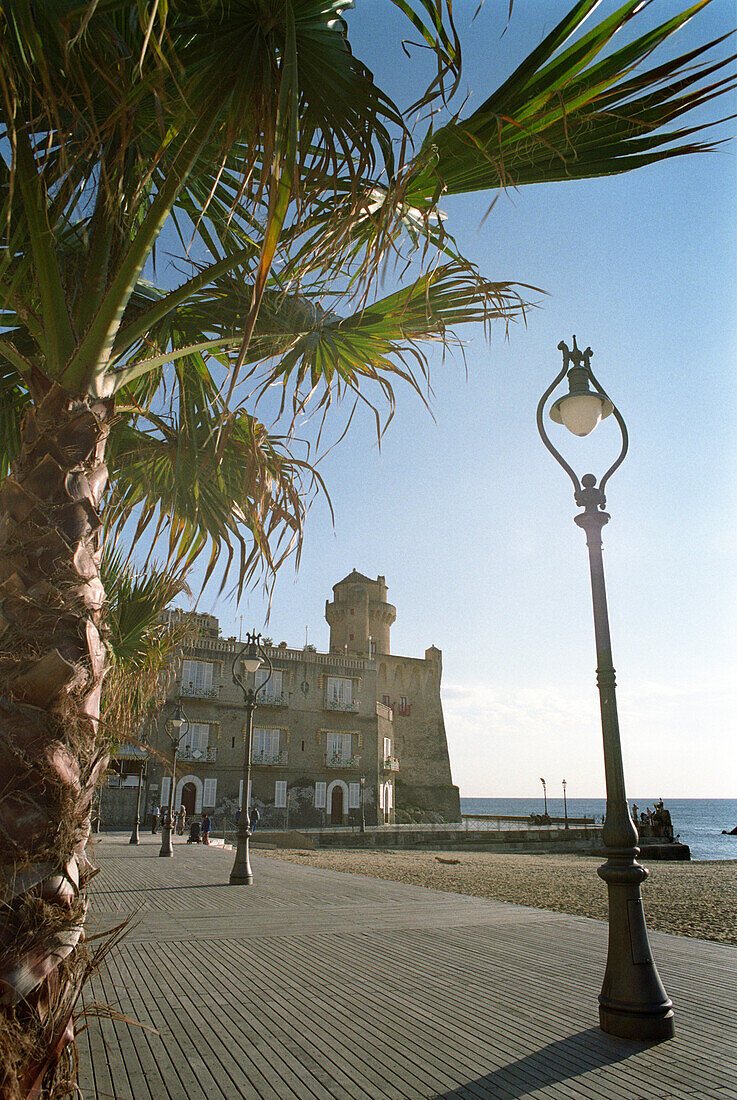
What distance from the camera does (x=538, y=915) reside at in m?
8.16

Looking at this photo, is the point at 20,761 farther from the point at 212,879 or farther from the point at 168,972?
the point at 212,879

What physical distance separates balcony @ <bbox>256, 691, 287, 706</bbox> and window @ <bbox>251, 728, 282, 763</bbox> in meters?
1.32

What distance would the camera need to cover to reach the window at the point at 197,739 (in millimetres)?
32750

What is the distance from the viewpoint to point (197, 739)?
109ft

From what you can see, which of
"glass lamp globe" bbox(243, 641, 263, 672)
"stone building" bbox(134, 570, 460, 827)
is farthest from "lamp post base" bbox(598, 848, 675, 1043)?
"stone building" bbox(134, 570, 460, 827)

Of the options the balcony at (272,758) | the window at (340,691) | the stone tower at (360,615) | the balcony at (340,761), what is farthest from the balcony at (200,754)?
the stone tower at (360,615)

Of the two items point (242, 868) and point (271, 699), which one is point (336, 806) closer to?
point (271, 699)

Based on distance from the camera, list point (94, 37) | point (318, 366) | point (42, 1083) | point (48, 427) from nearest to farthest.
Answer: point (42, 1083) < point (48, 427) < point (94, 37) < point (318, 366)

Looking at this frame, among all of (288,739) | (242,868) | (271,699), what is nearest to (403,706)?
(288,739)

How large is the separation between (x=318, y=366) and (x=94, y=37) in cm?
184

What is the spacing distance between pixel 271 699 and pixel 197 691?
398cm

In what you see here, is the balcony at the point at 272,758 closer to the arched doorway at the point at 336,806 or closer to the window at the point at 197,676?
the arched doorway at the point at 336,806

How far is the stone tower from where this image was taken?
51.0 meters

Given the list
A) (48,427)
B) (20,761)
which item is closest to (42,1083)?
(20,761)
